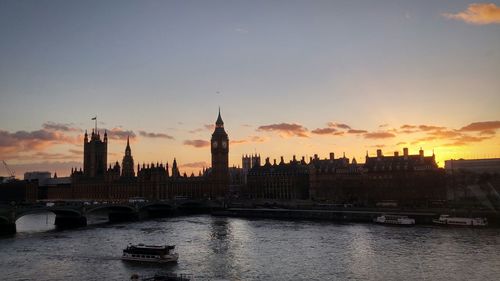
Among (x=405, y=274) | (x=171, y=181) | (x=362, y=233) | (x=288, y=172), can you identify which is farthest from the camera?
(x=171, y=181)

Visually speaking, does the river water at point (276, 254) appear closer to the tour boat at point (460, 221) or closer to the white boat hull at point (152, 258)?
the white boat hull at point (152, 258)

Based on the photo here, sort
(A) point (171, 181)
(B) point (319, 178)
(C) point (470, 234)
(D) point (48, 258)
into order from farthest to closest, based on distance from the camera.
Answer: (A) point (171, 181) < (B) point (319, 178) < (C) point (470, 234) < (D) point (48, 258)

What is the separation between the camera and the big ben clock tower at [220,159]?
185750 mm

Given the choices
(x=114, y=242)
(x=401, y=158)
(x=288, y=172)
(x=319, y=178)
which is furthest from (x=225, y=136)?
(x=114, y=242)

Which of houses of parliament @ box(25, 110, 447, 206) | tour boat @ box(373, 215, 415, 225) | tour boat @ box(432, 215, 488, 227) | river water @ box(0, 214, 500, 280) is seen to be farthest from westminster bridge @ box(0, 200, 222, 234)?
tour boat @ box(432, 215, 488, 227)

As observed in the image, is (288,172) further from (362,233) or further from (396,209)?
(362,233)

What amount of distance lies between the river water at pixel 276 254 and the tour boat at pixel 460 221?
3859 mm

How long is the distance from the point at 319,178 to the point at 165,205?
1789 inches

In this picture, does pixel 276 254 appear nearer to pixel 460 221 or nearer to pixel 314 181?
pixel 460 221

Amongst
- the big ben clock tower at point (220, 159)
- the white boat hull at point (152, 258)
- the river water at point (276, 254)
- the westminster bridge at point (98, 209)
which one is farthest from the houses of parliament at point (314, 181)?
the white boat hull at point (152, 258)

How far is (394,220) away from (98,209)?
64.0 meters

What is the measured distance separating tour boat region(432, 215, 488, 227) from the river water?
12.7 feet

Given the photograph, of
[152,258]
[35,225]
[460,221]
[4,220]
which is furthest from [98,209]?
[460,221]

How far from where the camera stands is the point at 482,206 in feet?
308
